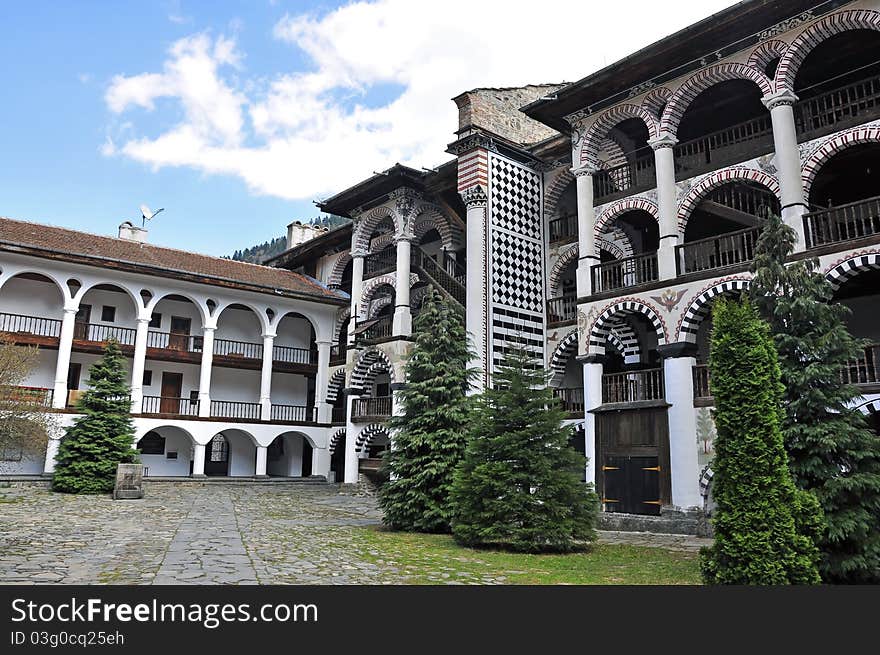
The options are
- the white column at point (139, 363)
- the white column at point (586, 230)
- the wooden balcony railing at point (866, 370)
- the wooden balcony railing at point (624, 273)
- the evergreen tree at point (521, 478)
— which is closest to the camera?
the evergreen tree at point (521, 478)

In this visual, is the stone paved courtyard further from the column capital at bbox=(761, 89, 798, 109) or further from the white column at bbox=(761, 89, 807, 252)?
the column capital at bbox=(761, 89, 798, 109)

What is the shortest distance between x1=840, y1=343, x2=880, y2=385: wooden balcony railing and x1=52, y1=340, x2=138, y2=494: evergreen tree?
678 inches

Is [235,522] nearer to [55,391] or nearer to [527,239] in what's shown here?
[527,239]

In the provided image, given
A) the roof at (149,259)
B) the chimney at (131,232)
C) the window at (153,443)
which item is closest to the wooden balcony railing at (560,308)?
the roof at (149,259)

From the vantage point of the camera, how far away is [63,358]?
21.4m

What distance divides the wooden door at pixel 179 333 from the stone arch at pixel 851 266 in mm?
20316

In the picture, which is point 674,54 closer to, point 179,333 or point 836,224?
point 836,224

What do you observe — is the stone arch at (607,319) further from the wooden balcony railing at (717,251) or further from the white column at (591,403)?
the wooden balcony railing at (717,251)

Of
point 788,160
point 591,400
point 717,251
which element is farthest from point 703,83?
point 591,400

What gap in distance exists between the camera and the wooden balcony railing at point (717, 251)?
13641 mm

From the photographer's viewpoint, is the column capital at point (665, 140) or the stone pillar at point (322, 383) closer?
the column capital at point (665, 140)

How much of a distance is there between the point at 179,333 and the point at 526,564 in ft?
65.5

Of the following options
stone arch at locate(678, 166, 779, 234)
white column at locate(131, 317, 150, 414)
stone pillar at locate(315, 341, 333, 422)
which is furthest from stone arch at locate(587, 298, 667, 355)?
white column at locate(131, 317, 150, 414)
